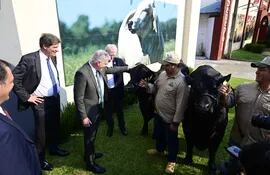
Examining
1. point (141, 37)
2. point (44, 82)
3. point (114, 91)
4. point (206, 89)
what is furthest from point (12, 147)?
point (141, 37)

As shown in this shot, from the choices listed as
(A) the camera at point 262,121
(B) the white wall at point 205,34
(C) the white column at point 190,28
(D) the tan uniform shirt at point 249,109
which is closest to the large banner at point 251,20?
(B) the white wall at point 205,34

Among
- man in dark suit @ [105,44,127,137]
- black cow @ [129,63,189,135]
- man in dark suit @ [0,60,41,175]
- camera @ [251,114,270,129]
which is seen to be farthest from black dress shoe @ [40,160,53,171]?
camera @ [251,114,270,129]

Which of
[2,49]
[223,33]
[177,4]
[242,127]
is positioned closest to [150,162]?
[242,127]

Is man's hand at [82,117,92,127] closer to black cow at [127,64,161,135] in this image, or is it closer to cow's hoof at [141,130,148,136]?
black cow at [127,64,161,135]

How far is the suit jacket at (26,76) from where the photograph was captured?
376 centimetres

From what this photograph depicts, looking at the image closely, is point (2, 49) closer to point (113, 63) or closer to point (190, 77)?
point (113, 63)

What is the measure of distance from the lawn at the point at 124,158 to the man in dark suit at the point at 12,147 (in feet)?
8.11

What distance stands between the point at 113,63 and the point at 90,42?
1.65 meters

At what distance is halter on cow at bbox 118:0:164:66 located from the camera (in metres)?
8.29

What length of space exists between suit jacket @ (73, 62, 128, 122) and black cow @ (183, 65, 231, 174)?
137 centimetres

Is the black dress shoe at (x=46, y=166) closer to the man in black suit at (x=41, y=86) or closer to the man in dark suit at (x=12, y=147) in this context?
the man in black suit at (x=41, y=86)

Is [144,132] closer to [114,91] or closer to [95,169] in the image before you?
[114,91]

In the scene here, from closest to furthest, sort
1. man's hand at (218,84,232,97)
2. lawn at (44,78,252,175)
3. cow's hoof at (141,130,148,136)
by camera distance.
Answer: man's hand at (218,84,232,97) < lawn at (44,78,252,175) < cow's hoof at (141,130,148,136)

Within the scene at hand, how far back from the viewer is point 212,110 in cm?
366
